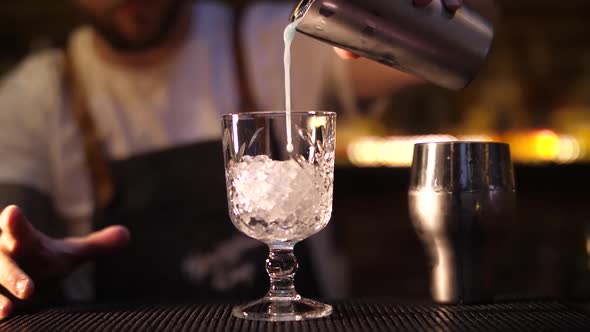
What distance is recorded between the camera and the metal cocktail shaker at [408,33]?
2.79ft

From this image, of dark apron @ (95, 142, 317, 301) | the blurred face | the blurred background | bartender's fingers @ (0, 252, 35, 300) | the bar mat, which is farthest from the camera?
the blurred background

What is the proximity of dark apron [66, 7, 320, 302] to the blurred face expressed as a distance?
0.19 m

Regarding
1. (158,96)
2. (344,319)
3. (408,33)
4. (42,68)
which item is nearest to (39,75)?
(42,68)

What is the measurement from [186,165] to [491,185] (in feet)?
3.12

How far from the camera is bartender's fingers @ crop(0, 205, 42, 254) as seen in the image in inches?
33.7

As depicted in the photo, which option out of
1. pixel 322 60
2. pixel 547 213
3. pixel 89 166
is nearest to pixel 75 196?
pixel 89 166

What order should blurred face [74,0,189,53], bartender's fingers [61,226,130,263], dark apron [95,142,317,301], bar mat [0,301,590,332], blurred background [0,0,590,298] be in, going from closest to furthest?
bar mat [0,301,590,332], bartender's fingers [61,226,130,263], dark apron [95,142,317,301], blurred face [74,0,189,53], blurred background [0,0,590,298]

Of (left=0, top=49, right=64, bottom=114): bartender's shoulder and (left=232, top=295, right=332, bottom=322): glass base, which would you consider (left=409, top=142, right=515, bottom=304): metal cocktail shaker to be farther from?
(left=0, top=49, right=64, bottom=114): bartender's shoulder

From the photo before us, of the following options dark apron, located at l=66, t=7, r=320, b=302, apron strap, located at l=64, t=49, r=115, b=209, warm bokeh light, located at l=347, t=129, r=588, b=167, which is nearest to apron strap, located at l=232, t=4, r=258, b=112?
dark apron, located at l=66, t=7, r=320, b=302

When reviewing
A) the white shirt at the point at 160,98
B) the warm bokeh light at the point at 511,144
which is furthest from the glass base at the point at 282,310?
the warm bokeh light at the point at 511,144

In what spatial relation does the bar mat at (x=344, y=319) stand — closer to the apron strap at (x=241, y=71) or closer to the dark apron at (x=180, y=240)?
the dark apron at (x=180, y=240)

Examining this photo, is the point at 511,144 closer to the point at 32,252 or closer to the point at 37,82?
the point at 37,82

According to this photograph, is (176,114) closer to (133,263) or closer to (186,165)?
(186,165)

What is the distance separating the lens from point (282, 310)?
810 millimetres
